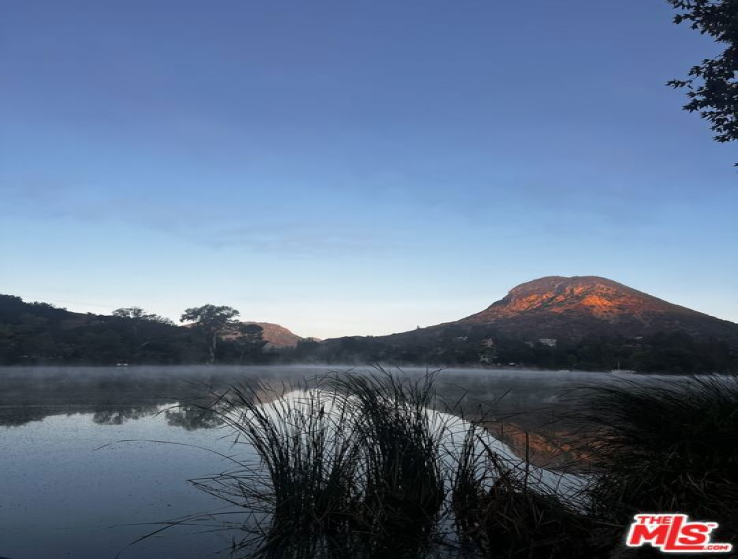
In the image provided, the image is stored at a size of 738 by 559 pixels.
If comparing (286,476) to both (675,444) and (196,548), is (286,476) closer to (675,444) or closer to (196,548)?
(196,548)

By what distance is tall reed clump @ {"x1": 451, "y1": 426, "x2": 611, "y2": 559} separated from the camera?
368cm

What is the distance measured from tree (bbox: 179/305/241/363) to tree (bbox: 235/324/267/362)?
225cm

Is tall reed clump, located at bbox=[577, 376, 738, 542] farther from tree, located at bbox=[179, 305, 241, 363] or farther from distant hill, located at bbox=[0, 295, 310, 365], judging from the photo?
tree, located at bbox=[179, 305, 241, 363]

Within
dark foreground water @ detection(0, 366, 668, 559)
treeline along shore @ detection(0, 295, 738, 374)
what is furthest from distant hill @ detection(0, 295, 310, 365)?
dark foreground water @ detection(0, 366, 668, 559)

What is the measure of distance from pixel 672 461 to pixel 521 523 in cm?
125

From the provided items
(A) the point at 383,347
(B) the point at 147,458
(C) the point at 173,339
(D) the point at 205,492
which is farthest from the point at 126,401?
(A) the point at 383,347

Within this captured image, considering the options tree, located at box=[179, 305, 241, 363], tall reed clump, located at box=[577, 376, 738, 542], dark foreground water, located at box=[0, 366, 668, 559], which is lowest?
dark foreground water, located at box=[0, 366, 668, 559]

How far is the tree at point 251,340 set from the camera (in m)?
79.0

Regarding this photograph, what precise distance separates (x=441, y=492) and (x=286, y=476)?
1.37 meters

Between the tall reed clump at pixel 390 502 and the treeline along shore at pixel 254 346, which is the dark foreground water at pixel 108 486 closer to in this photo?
the tall reed clump at pixel 390 502

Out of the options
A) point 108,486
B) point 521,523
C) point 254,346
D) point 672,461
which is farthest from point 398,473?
point 254,346

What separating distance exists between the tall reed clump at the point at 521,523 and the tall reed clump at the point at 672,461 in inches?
10.4

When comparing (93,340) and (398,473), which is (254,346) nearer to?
(93,340)

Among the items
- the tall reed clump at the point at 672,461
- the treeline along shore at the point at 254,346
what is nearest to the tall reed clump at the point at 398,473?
the tall reed clump at the point at 672,461
